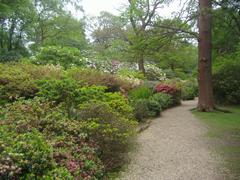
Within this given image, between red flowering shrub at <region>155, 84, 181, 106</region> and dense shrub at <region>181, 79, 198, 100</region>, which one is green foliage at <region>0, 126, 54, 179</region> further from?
dense shrub at <region>181, 79, 198, 100</region>

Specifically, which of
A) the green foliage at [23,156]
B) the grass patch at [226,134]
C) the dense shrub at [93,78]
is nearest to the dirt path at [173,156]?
the grass patch at [226,134]

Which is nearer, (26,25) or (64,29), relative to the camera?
(26,25)

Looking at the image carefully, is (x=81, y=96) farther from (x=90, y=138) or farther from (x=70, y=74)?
(x=70, y=74)

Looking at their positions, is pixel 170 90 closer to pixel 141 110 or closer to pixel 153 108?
pixel 153 108

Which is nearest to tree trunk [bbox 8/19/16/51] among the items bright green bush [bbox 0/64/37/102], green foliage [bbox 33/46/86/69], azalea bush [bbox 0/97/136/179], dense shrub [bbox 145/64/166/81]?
green foliage [bbox 33/46/86/69]

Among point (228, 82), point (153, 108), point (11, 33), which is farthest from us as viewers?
point (11, 33)

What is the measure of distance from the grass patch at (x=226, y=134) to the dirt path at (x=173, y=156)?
0.84 feet

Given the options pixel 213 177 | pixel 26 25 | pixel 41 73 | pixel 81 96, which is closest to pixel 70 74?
pixel 41 73

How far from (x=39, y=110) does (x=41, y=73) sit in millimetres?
3779

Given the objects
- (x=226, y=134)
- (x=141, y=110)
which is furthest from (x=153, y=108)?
(x=226, y=134)

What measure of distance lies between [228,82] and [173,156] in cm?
1067

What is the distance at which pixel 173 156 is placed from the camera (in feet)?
19.3

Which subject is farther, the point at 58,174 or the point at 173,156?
the point at 173,156

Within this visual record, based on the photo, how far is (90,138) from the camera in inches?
203
